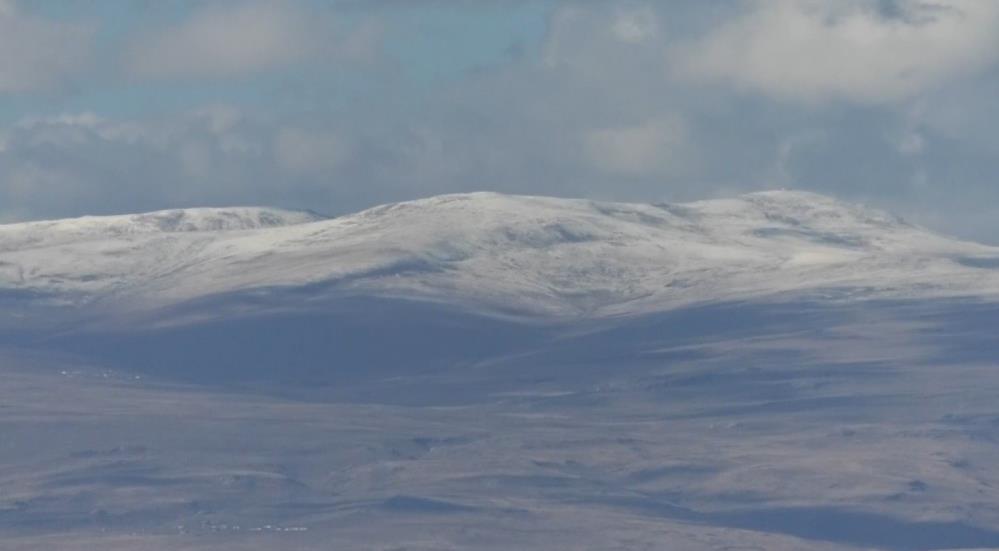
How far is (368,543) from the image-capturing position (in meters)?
200

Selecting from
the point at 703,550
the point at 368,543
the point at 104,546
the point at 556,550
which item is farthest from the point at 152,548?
the point at 703,550

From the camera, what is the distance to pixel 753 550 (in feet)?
656

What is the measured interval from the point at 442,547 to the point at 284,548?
1309cm

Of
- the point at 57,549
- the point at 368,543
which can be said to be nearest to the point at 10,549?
the point at 57,549

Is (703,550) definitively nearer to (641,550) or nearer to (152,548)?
(641,550)

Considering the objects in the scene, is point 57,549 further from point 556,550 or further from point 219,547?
point 556,550

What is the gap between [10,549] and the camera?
654ft

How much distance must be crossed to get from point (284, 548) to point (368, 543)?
7.24 m

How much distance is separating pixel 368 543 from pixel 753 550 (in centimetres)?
3220

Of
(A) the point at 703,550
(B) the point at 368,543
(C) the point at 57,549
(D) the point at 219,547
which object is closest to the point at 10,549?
(C) the point at 57,549

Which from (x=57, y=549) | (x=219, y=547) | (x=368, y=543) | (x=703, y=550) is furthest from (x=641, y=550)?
(x=57, y=549)

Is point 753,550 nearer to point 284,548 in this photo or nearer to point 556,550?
point 556,550

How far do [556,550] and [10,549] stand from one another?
45.5 m

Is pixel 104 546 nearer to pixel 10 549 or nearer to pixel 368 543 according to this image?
pixel 10 549
